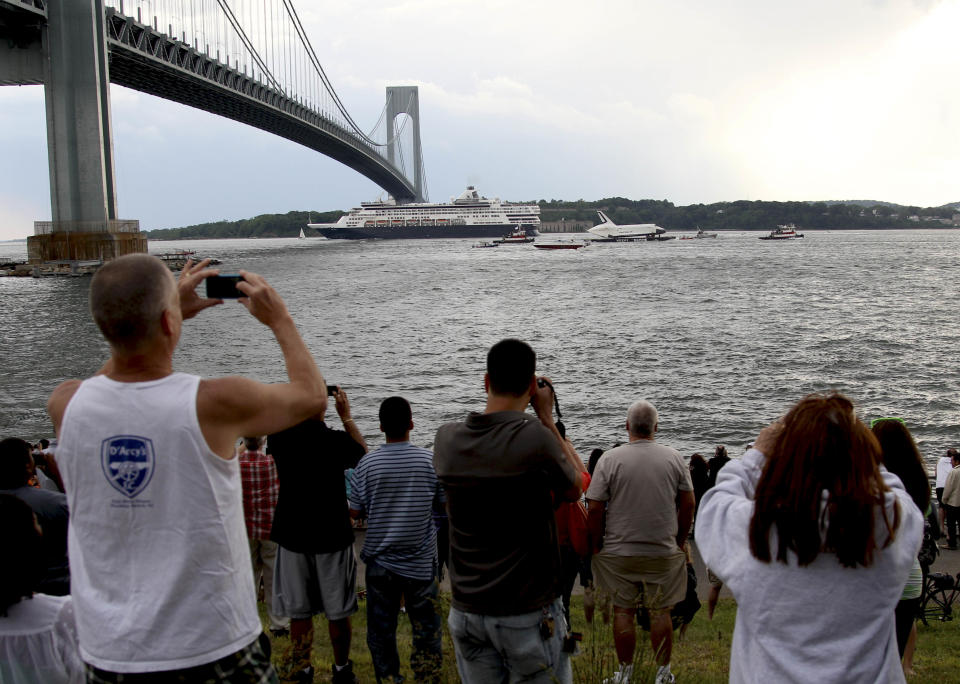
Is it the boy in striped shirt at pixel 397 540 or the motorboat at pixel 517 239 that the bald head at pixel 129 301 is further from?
the motorboat at pixel 517 239

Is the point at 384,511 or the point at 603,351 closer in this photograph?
the point at 384,511

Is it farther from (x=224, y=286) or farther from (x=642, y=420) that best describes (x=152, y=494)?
(x=642, y=420)

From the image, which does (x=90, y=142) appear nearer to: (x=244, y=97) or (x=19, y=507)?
(x=244, y=97)

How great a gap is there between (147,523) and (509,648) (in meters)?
1.22

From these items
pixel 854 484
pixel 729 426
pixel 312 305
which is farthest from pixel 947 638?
pixel 312 305

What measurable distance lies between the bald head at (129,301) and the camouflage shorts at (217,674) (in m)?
0.65

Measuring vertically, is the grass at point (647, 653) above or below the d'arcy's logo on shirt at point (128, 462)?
below

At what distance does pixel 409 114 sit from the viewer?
384 feet

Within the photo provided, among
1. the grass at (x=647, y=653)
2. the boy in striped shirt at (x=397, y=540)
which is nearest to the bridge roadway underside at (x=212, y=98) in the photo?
the grass at (x=647, y=653)

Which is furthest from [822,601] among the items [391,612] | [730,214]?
[730,214]

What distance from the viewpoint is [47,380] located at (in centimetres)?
1886

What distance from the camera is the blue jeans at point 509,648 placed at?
2.50 m

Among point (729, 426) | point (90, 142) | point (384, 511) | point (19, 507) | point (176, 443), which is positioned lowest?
point (729, 426)

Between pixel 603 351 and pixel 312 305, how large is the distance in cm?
1608
